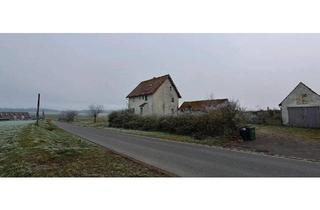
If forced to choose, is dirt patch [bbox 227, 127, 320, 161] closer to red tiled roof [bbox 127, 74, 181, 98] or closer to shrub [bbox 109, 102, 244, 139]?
shrub [bbox 109, 102, 244, 139]

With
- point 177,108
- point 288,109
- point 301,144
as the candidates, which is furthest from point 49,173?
point 177,108

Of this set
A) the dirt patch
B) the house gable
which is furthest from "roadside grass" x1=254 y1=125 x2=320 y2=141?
the house gable

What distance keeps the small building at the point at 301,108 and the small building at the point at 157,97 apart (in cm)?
1599

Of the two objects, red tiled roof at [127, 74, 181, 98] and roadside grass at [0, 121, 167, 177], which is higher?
red tiled roof at [127, 74, 181, 98]

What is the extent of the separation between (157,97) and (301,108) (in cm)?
2075

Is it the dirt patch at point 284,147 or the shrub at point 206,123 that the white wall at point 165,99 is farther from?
the dirt patch at point 284,147

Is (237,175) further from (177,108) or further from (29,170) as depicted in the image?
(177,108)

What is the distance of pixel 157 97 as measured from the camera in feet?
141

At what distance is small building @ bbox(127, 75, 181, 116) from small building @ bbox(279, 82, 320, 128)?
15992mm

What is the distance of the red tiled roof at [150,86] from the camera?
43.0 m

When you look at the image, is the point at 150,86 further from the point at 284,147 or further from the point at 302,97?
the point at 284,147

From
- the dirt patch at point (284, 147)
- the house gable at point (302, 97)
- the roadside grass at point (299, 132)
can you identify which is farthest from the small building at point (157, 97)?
the dirt patch at point (284, 147)

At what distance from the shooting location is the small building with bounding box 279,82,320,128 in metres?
28.0

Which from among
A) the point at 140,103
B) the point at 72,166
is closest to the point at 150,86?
the point at 140,103
